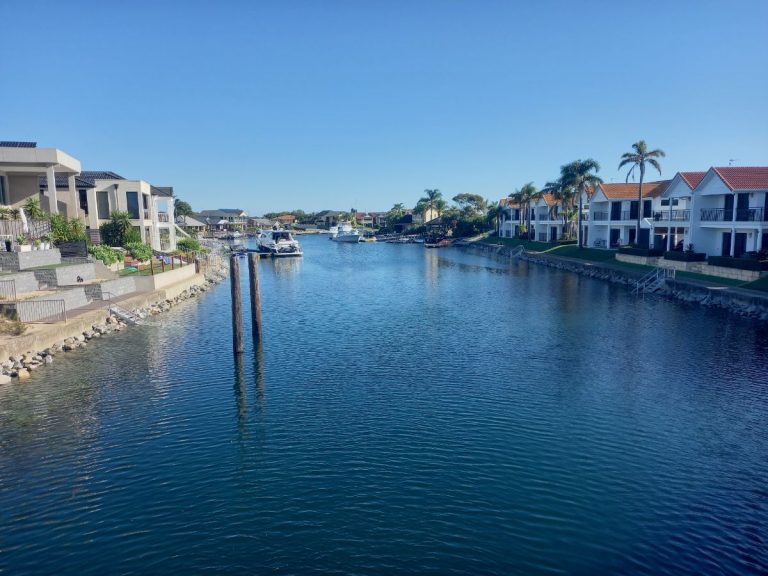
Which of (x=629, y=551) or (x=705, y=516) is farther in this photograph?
(x=705, y=516)

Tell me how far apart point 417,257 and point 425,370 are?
7040cm

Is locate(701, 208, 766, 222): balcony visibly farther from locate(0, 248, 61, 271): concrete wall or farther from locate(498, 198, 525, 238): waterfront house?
locate(498, 198, 525, 238): waterfront house

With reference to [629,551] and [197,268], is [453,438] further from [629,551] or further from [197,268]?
[197,268]

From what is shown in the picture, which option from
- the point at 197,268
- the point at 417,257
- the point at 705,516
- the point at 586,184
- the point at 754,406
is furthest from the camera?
the point at 417,257

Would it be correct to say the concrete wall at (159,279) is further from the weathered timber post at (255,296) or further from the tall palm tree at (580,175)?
the tall palm tree at (580,175)

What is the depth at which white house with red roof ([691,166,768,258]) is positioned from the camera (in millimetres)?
42469

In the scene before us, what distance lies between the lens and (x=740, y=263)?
3931cm

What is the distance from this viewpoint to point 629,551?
10898 mm

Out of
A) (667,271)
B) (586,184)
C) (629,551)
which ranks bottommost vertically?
(629,551)

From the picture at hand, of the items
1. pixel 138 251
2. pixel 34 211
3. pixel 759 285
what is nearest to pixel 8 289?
pixel 34 211

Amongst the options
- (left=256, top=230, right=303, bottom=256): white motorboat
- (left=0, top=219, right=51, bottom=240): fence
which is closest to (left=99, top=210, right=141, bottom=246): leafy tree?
(left=0, top=219, right=51, bottom=240): fence

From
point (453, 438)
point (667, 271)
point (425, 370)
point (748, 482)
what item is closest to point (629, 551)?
point (748, 482)

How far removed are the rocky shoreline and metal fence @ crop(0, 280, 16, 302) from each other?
3982 millimetres

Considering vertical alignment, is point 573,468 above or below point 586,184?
below
